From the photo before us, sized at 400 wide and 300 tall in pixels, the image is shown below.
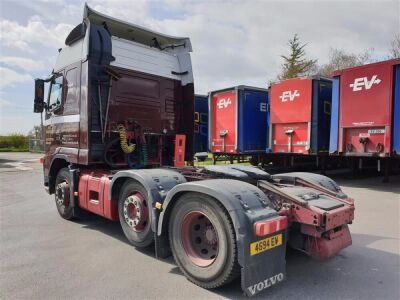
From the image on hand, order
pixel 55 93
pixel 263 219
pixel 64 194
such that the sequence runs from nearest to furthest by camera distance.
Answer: pixel 263 219, pixel 64 194, pixel 55 93

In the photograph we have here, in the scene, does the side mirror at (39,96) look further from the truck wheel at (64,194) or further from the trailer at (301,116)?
the trailer at (301,116)

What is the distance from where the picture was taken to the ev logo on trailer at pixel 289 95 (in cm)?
1134

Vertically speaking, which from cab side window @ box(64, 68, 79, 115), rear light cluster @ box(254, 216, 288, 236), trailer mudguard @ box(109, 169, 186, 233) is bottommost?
rear light cluster @ box(254, 216, 288, 236)

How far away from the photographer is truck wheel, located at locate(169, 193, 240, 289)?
322 centimetres

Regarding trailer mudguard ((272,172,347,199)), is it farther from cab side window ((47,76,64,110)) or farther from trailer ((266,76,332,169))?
trailer ((266,76,332,169))

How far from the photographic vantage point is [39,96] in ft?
21.9

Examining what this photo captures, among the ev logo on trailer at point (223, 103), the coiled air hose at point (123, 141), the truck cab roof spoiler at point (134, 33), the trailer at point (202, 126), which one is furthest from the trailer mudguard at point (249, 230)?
the trailer at point (202, 126)

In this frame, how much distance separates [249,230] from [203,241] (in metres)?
0.76

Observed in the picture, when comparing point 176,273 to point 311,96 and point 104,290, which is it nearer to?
point 104,290

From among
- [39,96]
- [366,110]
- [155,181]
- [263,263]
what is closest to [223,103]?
[366,110]

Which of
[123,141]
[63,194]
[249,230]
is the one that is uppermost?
[123,141]

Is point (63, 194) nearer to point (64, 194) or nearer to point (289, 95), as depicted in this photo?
point (64, 194)

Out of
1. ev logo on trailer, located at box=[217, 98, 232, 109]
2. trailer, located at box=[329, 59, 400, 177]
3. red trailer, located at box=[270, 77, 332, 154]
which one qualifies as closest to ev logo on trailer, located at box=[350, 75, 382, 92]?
trailer, located at box=[329, 59, 400, 177]

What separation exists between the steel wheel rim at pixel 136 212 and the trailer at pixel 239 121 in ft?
29.4
